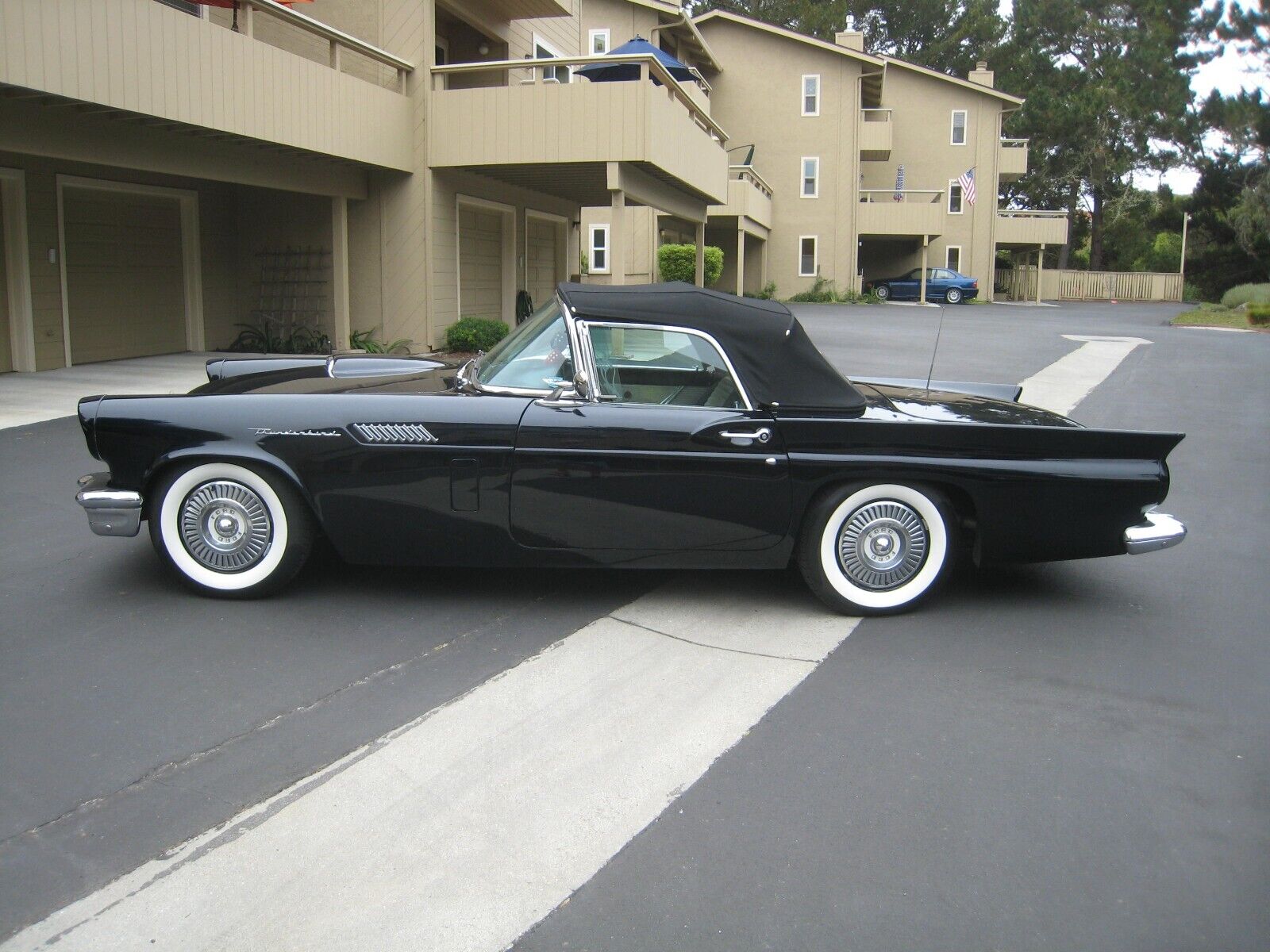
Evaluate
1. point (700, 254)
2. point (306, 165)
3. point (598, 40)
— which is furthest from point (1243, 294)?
point (306, 165)

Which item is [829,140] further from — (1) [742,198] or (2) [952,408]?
(2) [952,408]

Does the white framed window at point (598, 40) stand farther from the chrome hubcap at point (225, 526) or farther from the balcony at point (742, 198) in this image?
the chrome hubcap at point (225, 526)

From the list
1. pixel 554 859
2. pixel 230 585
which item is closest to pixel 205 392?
pixel 230 585

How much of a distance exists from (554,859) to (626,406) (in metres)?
2.41

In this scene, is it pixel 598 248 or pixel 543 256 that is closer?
pixel 543 256

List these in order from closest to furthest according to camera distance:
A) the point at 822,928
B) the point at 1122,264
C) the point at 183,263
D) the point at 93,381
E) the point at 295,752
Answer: the point at 822,928, the point at 295,752, the point at 93,381, the point at 183,263, the point at 1122,264

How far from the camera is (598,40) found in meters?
30.9

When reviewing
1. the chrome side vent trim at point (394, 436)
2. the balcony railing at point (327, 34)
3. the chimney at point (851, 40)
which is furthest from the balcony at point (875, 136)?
the chrome side vent trim at point (394, 436)

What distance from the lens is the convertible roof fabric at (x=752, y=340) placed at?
5.26 metres

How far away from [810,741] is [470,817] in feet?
4.07

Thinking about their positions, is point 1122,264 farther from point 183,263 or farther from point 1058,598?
point 1058,598

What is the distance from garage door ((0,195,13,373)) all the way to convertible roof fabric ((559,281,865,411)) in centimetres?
1020

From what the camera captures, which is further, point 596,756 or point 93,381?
point 93,381

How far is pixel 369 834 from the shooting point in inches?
131
